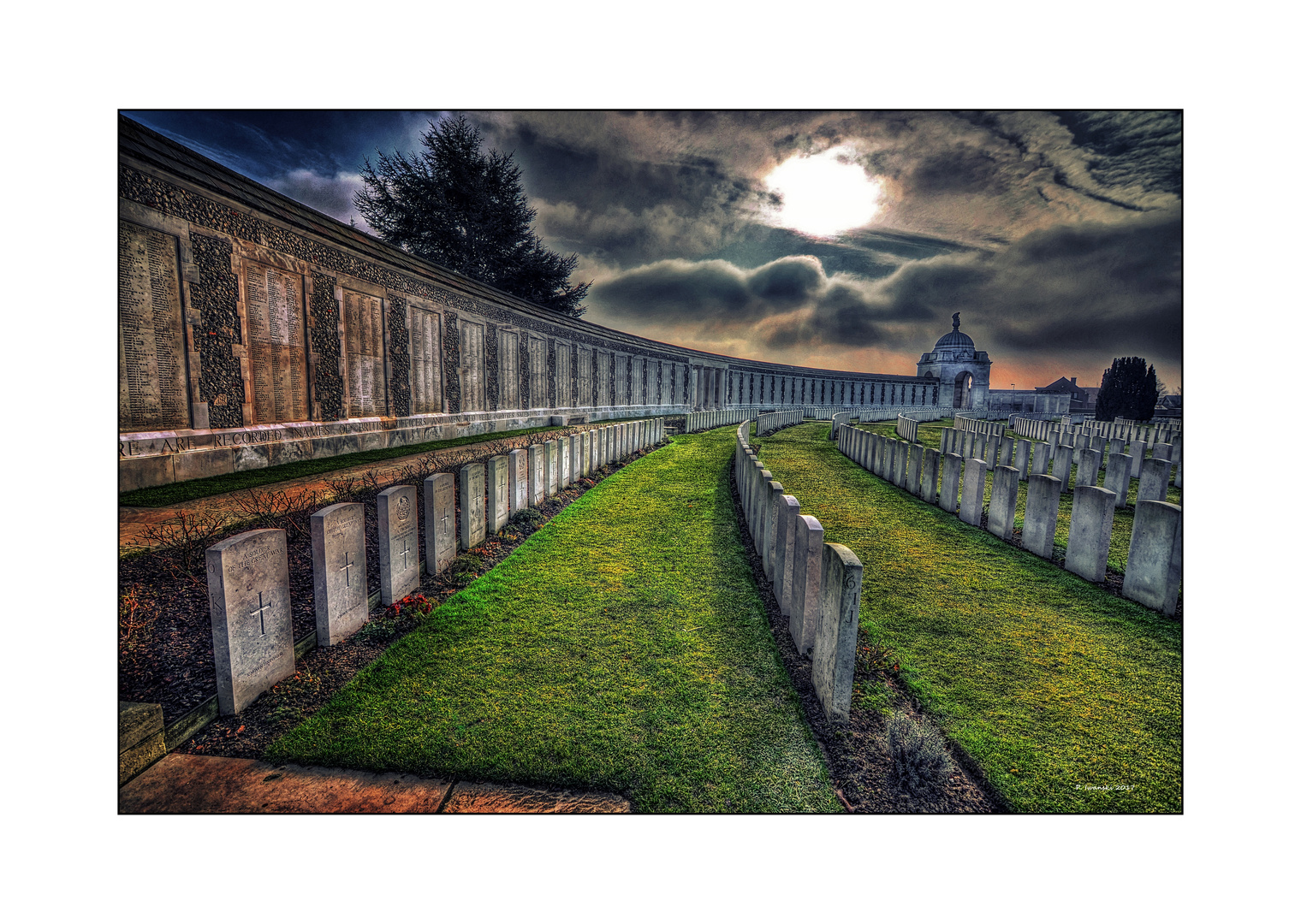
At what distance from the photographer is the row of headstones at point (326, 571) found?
6.93ft

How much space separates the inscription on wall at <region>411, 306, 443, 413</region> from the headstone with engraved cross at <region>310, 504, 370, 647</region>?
10.4 meters

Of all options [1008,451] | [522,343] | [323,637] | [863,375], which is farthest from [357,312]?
[863,375]

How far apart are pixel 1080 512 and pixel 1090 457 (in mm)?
3739

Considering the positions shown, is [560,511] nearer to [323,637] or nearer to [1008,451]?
[323,637]

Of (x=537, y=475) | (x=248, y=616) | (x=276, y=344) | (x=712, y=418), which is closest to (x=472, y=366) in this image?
(x=276, y=344)

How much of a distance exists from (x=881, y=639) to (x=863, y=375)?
5305 centimetres

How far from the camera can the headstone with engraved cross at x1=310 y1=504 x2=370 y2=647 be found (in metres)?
2.57

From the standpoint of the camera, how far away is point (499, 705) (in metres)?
2.28

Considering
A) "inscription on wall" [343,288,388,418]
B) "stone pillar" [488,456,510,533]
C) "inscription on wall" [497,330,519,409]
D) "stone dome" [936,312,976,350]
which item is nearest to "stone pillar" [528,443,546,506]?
"stone pillar" [488,456,510,533]

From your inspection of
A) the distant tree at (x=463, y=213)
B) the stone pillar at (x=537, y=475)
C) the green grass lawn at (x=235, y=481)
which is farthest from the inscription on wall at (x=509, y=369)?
the stone pillar at (x=537, y=475)

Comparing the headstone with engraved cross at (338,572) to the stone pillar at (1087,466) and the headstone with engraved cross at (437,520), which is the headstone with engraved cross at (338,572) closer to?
the headstone with engraved cross at (437,520)

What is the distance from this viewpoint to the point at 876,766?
193 cm

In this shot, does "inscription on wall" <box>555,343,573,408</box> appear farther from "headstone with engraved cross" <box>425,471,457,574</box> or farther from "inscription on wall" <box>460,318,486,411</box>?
"headstone with engraved cross" <box>425,471,457,574</box>

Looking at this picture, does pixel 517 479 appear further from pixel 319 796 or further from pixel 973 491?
pixel 973 491
